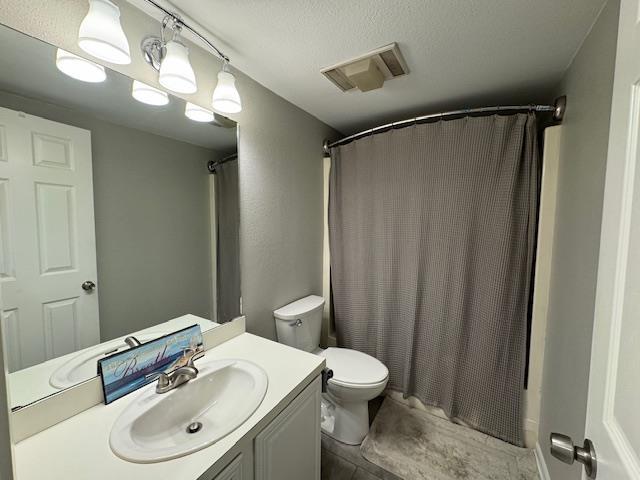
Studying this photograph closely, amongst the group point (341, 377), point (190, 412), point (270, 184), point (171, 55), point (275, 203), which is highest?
point (171, 55)

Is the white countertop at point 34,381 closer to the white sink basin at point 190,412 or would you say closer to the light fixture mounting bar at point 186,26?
the white sink basin at point 190,412

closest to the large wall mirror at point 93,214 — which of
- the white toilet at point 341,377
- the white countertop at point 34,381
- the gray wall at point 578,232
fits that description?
the white countertop at point 34,381

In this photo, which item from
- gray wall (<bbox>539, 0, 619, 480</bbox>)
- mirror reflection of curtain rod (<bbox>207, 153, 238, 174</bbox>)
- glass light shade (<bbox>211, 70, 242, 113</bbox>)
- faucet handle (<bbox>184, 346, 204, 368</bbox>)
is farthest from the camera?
mirror reflection of curtain rod (<bbox>207, 153, 238, 174</bbox>)

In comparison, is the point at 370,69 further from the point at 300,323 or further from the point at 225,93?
the point at 300,323

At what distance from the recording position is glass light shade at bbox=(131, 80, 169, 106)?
969 mm

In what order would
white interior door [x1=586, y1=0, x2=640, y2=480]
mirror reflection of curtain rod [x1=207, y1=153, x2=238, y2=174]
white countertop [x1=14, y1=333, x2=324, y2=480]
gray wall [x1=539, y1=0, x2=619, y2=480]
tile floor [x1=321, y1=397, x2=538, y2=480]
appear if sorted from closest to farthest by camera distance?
white interior door [x1=586, y1=0, x2=640, y2=480], white countertop [x1=14, y1=333, x2=324, y2=480], gray wall [x1=539, y1=0, x2=619, y2=480], mirror reflection of curtain rod [x1=207, y1=153, x2=238, y2=174], tile floor [x1=321, y1=397, x2=538, y2=480]

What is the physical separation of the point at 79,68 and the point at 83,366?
1.00 m

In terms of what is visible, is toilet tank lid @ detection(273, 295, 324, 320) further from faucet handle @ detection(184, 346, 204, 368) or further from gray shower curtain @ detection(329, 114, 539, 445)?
faucet handle @ detection(184, 346, 204, 368)

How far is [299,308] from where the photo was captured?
1.69 m

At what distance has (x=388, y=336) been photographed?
187cm

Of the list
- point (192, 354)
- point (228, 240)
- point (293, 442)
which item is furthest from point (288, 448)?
point (228, 240)

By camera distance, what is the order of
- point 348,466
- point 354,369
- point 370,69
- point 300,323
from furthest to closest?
point 300,323
point 354,369
point 348,466
point 370,69

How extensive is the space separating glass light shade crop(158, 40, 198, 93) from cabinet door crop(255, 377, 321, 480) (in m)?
1.28

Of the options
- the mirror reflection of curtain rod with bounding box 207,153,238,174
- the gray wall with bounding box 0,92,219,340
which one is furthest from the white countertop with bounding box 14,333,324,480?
the mirror reflection of curtain rod with bounding box 207,153,238,174
